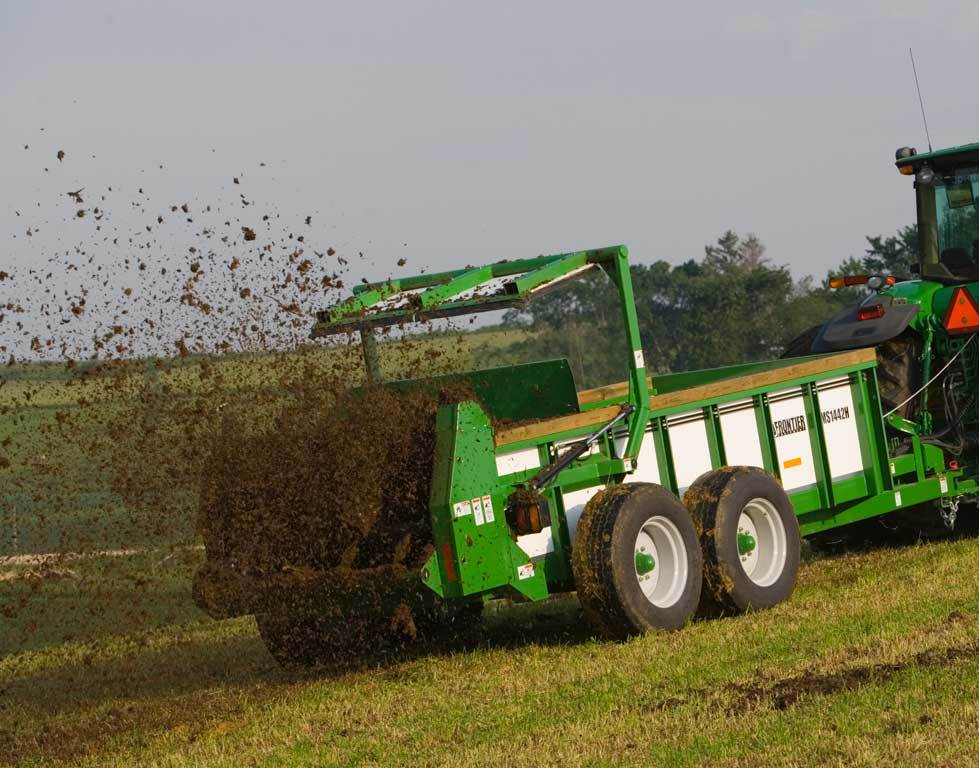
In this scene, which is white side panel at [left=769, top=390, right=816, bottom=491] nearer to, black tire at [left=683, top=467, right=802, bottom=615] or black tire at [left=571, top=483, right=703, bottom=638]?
black tire at [left=683, top=467, right=802, bottom=615]

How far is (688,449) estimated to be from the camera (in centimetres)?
848

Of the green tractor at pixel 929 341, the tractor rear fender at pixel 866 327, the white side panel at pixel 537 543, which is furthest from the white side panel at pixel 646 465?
the tractor rear fender at pixel 866 327

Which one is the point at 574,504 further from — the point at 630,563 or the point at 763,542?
the point at 763,542

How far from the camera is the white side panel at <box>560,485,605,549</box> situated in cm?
784

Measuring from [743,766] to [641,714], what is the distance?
0.96m

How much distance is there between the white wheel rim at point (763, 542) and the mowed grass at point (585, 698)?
9.5 inches

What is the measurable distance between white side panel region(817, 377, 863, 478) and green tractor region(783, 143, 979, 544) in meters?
0.42

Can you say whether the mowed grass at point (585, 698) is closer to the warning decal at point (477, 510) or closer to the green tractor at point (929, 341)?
the warning decal at point (477, 510)

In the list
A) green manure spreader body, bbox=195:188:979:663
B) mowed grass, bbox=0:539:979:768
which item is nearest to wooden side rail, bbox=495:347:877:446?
green manure spreader body, bbox=195:188:979:663

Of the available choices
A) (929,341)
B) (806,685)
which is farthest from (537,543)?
(929,341)

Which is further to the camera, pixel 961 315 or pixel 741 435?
pixel 961 315

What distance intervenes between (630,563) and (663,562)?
18.0 inches

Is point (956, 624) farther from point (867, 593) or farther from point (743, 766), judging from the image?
point (743, 766)

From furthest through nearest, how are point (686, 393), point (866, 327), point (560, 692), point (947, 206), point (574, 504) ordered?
point (947, 206) → point (866, 327) → point (686, 393) → point (574, 504) → point (560, 692)
